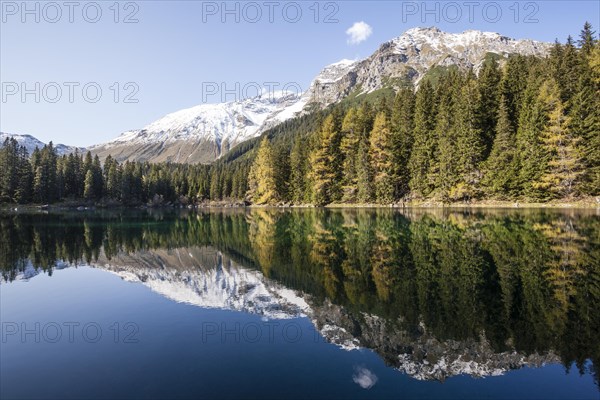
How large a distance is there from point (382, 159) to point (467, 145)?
616 inches

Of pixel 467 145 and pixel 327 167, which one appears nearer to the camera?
pixel 467 145

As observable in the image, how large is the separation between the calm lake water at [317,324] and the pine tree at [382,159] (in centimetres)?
4696

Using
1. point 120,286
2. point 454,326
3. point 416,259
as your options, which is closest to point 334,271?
point 416,259

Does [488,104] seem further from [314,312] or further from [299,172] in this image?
[314,312]

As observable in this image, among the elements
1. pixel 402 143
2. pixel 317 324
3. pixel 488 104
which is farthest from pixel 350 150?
pixel 317 324

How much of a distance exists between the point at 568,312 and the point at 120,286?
17351mm

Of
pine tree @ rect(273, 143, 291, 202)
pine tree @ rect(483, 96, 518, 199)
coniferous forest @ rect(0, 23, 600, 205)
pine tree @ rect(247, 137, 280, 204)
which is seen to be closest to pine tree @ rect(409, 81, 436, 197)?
coniferous forest @ rect(0, 23, 600, 205)

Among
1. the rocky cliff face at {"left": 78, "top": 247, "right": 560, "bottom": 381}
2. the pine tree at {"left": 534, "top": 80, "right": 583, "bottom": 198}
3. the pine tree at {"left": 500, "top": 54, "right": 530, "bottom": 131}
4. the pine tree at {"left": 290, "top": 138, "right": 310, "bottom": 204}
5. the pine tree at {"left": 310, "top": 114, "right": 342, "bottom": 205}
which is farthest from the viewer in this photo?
the pine tree at {"left": 290, "top": 138, "right": 310, "bottom": 204}

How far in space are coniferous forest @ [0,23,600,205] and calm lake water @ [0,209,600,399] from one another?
117ft

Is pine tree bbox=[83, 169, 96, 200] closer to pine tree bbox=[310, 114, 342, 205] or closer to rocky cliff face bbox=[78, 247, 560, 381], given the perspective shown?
pine tree bbox=[310, 114, 342, 205]

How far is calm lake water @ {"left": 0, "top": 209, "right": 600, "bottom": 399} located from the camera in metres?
7.51

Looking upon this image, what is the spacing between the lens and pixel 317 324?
11.1 m

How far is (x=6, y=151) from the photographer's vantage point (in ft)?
359

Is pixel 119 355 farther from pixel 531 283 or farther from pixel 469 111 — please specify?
pixel 469 111
